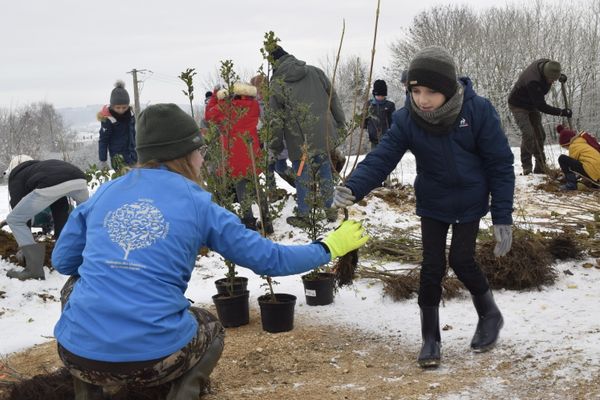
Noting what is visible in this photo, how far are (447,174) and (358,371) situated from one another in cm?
118

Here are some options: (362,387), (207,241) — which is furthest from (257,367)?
(207,241)

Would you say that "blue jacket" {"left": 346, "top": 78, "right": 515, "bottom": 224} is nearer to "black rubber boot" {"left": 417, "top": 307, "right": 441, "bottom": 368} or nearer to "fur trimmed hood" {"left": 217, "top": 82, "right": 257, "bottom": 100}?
"black rubber boot" {"left": 417, "top": 307, "right": 441, "bottom": 368}

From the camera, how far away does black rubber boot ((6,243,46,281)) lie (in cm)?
572

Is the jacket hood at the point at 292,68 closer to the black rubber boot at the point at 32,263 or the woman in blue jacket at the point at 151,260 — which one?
the black rubber boot at the point at 32,263

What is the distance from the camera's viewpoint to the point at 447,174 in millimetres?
3119

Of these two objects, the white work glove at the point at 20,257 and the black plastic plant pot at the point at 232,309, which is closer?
the black plastic plant pot at the point at 232,309

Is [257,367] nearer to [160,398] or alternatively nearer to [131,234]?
[160,398]

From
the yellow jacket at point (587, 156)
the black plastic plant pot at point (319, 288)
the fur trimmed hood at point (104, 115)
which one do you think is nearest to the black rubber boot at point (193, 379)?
the black plastic plant pot at point (319, 288)

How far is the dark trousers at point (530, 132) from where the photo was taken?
10445mm

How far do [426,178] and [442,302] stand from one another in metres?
1.40

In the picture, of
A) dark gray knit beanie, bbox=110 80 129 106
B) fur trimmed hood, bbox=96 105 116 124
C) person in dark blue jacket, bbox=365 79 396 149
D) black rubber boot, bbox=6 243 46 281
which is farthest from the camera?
person in dark blue jacket, bbox=365 79 396 149

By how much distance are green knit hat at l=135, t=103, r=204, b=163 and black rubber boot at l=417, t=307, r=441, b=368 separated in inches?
65.3

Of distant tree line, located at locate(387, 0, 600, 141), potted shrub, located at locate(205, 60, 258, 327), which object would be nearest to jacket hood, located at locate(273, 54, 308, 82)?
potted shrub, located at locate(205, 60, 258, 327)

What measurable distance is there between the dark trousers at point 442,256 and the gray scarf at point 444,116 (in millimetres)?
515
